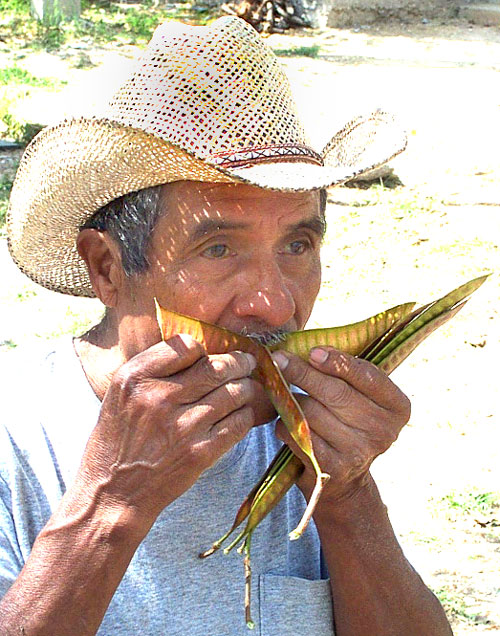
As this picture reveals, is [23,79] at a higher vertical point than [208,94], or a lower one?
lower

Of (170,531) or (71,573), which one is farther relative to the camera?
(170,531)

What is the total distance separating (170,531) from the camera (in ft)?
7.55

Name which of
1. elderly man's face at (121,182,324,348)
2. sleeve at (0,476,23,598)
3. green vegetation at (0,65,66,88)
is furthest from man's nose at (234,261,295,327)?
green vegetation at (0,65,66,88)

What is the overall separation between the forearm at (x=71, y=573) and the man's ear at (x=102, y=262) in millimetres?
534

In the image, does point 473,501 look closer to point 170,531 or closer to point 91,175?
point 170,531

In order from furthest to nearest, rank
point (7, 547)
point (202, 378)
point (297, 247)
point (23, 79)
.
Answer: point (23, 79) < point (297, 247) < point (7, 547) < point (202, 378)

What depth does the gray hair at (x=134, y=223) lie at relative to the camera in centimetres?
221

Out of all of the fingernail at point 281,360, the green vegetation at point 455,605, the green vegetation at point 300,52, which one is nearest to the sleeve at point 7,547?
the fingernail at point 281,360

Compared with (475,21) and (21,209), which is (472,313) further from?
(475,21)

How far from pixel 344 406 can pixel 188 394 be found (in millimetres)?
282

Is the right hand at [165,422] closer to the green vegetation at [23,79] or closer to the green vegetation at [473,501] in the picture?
the green vegetation at [473,501]

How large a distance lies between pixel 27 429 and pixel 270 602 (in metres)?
0.65

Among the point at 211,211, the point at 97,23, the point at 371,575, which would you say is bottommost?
the point at 97,23

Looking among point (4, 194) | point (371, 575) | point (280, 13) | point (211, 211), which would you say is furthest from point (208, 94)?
point (280, 13)
